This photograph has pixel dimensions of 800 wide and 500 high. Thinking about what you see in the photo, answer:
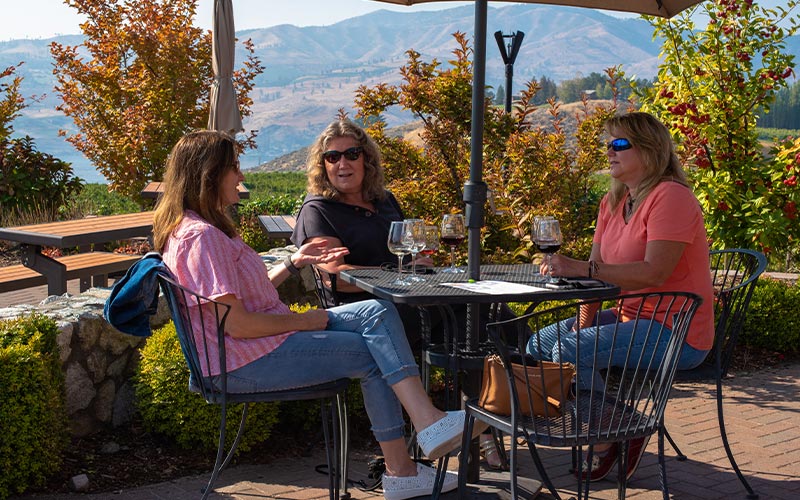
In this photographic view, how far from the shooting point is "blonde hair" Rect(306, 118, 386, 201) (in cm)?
397

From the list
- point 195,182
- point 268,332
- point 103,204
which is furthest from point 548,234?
point 103,204

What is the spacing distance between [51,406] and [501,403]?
180 centimetres

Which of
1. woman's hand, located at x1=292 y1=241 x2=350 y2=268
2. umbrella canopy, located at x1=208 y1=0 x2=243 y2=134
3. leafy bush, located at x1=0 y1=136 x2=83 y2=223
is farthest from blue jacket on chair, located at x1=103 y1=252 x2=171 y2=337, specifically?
leafy bush, located at x1=0 y1=136 x2=83 y2=223

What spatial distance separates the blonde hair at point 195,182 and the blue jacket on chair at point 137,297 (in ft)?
0.53

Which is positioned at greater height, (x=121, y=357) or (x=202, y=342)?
(x=202, y=342)

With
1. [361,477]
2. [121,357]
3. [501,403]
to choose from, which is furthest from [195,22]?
[501,403]

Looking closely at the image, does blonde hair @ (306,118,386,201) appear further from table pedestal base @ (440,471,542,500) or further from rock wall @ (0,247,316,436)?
table pedestal base @ (440,471,542,500)

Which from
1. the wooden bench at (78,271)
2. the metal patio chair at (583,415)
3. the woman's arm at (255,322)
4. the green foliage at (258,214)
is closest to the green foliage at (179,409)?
the woman's arm at (255,322)

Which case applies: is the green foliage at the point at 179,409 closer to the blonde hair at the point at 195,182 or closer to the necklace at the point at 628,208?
the blonde hair at the point at 195,182

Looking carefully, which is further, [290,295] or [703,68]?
[703,68]

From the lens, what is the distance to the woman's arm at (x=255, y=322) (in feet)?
9.38

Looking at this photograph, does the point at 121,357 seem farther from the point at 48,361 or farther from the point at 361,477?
the point at 361,477

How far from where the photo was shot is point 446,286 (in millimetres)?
3051

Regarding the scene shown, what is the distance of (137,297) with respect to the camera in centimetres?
281
